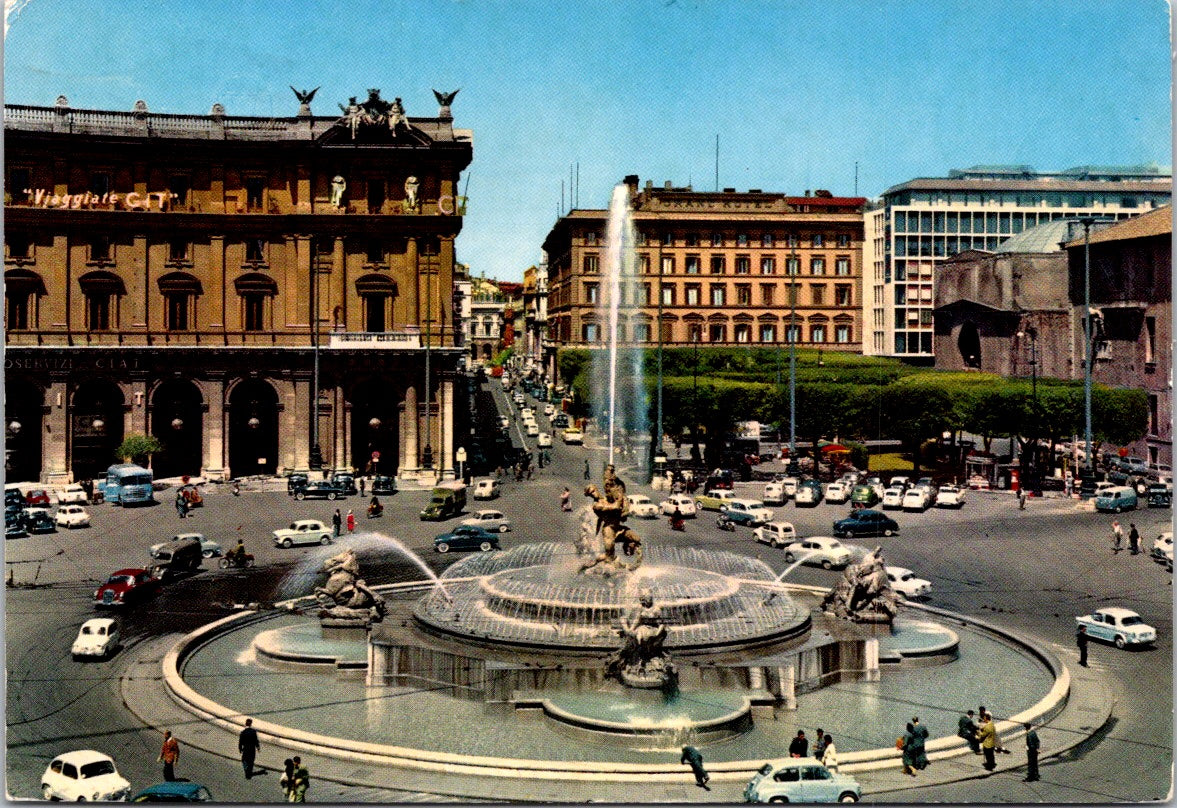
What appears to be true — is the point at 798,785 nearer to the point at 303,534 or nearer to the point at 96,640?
the point at 96,640

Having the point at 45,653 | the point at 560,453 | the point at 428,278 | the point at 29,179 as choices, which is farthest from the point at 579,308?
the point at 45,653

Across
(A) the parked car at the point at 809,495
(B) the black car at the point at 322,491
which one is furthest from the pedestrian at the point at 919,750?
(B) the black car at the point at 322,491

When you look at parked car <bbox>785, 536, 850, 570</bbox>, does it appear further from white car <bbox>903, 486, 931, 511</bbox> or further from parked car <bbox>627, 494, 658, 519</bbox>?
white car <bbox>903, 486, 931, 511</bbox>

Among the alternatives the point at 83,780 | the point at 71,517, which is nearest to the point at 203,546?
the point at 71,517

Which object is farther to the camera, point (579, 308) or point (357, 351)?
point (579, 308)

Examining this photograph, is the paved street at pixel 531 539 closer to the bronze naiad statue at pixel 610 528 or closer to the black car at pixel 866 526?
the black car at pixel 866 526

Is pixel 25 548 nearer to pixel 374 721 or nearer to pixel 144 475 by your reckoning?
pixel 144 475
